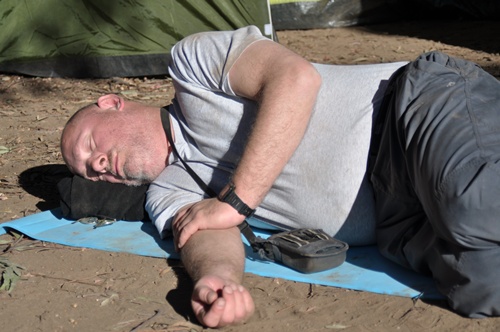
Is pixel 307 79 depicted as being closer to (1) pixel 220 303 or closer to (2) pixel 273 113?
(2) pixel 273 113

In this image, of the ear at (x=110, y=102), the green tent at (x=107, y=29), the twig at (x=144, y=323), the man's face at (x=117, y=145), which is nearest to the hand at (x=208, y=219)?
the twig at (x=144, y=323)

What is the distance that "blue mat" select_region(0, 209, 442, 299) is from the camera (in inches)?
115

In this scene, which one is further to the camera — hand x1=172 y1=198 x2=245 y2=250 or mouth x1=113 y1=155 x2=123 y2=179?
mouth x1=113 y1=155 x2=123 y2=179

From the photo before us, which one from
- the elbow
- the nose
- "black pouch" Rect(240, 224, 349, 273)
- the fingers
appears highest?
the elbow

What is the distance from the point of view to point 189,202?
11.2ft

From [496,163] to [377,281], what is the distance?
68 cm

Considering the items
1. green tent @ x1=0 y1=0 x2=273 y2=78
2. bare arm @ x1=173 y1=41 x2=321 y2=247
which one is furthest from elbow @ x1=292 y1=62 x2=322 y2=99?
green tent @ x1=0 y1=0 x2=273 y2=78

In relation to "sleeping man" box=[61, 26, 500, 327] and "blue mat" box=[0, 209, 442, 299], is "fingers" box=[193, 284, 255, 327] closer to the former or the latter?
"sleeping man" box=[61, 26, 500, 327]

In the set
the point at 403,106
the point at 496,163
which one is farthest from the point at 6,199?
the point at 496,163

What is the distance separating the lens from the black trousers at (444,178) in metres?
2.51

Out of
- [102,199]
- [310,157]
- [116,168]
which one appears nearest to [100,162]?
[116,168]

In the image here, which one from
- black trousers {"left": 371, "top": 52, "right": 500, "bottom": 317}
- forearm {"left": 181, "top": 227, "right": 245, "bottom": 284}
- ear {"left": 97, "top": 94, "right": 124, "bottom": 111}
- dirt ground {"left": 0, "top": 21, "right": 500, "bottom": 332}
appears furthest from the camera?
ear {"left": 97, "top": 94, "right": 124, "bottom": 111}

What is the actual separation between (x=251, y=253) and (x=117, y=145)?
774mm

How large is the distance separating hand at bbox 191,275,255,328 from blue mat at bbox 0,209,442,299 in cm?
44
